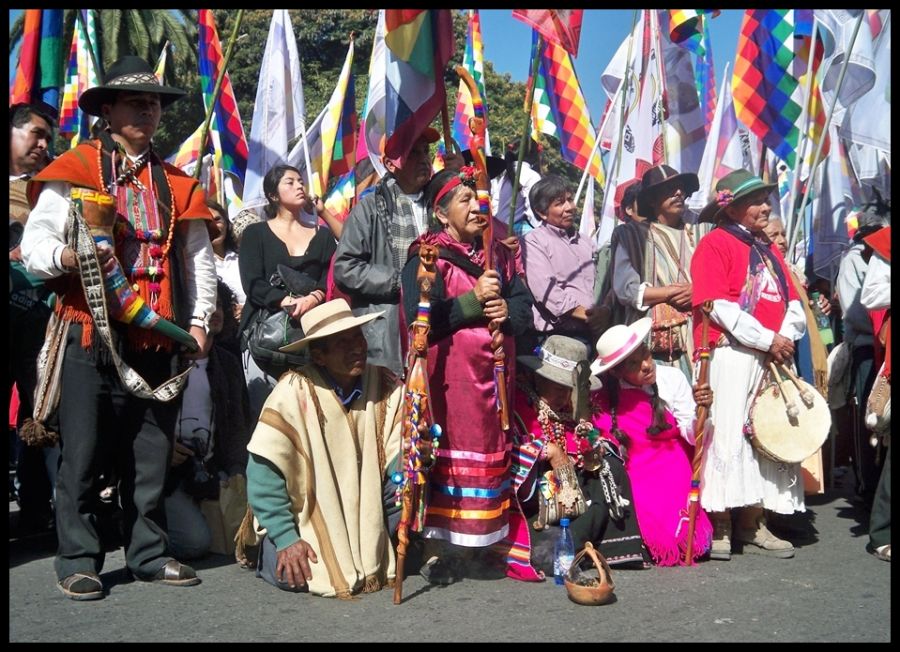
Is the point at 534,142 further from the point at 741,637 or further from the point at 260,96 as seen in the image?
the point at 741,637

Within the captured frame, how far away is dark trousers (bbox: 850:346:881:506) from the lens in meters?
7.14

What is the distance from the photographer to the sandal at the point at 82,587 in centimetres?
480

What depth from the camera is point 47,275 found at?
15.7 feet

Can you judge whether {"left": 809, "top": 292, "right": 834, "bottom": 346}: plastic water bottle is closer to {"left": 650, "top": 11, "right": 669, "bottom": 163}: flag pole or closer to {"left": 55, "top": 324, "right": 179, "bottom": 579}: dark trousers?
{"left": 650, "top": 11, "right": 669, "bottom": 163}: flag pole

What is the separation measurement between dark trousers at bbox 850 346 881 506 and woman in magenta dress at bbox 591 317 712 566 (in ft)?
5.37

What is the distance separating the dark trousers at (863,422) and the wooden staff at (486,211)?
2.89 m

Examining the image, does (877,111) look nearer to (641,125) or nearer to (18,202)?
(641,125)

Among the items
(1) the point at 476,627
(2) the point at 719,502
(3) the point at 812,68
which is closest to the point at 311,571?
(1) the point at 476,627

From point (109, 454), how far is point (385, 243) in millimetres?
1708

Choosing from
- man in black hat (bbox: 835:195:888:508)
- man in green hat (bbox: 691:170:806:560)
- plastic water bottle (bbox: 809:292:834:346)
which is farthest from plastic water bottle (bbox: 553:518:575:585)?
plastic water bottle (bbox: 809:292:834:346)

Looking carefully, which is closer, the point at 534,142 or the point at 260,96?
the point at 260,96

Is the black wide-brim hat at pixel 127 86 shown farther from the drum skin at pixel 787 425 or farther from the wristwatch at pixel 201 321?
the drum skin at pixel 787 425

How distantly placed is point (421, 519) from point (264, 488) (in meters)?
0.72

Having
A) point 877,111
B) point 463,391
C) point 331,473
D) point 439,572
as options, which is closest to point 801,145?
point 877,111
